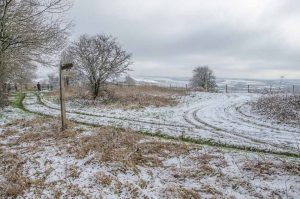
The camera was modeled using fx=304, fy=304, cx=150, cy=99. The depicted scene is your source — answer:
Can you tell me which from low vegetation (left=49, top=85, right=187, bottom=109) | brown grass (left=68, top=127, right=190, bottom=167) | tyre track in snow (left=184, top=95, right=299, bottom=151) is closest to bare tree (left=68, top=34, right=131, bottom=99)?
low vegetation (left=49, top=85, right=187, bottom=109)

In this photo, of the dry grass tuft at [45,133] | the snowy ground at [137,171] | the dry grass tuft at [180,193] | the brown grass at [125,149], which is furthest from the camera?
the dry grass tuft at [45,133]

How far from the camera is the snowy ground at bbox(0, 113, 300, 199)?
6.29 meters

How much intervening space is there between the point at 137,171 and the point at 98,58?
2038 cm

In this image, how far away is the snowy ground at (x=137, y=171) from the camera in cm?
629

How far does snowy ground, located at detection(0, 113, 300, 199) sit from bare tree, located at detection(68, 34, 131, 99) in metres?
17.1

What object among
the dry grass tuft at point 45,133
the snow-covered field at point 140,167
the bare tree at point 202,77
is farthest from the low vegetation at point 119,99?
the bare tree at point 202,77

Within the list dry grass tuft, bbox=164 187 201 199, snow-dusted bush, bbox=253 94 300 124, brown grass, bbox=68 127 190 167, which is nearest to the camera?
dry grass tuft, bbox=164 187 201 199

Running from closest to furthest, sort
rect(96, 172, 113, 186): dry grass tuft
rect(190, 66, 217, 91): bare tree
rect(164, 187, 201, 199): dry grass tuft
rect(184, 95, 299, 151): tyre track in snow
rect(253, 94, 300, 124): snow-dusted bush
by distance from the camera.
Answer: rect(164, 187, 201, 199): dry grass tuft < rect(96, 172, 113, 186): dry grass tuft < rect(184, 95, 299, 151): tyre track in snow < rect(253, 94, 300, 124): snow-dusted bush < rect(190, 66, 217, 91): bare tree

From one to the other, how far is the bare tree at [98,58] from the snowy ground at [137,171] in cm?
1710

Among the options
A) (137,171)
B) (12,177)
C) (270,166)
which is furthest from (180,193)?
(12,177)

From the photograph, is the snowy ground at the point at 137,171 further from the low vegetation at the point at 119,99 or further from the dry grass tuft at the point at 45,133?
the low vegetation at the point at 119,99

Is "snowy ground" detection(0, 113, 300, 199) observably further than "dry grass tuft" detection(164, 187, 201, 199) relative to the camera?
Yes

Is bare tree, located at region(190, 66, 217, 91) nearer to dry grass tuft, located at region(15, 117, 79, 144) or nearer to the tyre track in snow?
the tyre track in snow

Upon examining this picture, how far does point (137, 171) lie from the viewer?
23.9ft
